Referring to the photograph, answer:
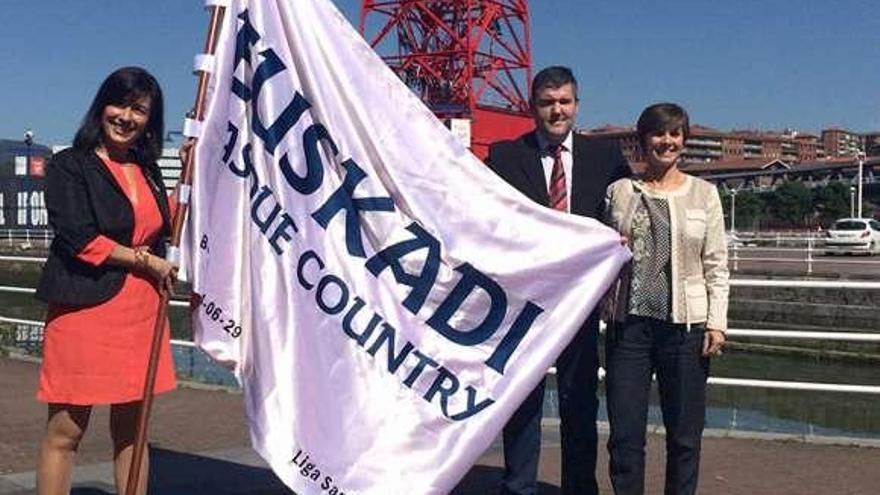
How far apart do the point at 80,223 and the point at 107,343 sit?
1.42 feet

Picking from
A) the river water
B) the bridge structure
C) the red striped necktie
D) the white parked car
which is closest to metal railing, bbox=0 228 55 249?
the white parked car

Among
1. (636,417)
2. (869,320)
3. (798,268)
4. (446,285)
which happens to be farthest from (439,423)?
(798,268)

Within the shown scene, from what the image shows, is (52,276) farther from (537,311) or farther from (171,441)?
(171,441)

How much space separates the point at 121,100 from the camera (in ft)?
11.8

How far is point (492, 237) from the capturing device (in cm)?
364

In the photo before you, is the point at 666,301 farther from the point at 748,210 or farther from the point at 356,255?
the point at 748,210

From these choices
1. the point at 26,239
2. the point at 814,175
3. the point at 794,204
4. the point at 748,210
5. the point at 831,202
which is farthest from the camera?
the point at 814,175

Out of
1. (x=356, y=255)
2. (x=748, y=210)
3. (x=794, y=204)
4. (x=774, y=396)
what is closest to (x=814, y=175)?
(x=748, y=210)

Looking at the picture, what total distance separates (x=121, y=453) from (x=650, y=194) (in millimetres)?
2201

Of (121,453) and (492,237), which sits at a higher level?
(492,237)

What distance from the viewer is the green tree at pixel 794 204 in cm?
6888

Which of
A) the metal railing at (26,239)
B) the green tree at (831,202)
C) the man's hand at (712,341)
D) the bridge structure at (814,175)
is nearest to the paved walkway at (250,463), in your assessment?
the man's hand at (712,341)

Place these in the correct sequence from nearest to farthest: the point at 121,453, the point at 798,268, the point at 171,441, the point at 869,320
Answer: the point at 121,453 < the point at 171,441 < the point at 869,320 < the point at 798,268

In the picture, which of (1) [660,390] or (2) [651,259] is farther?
(1) [660,390]
